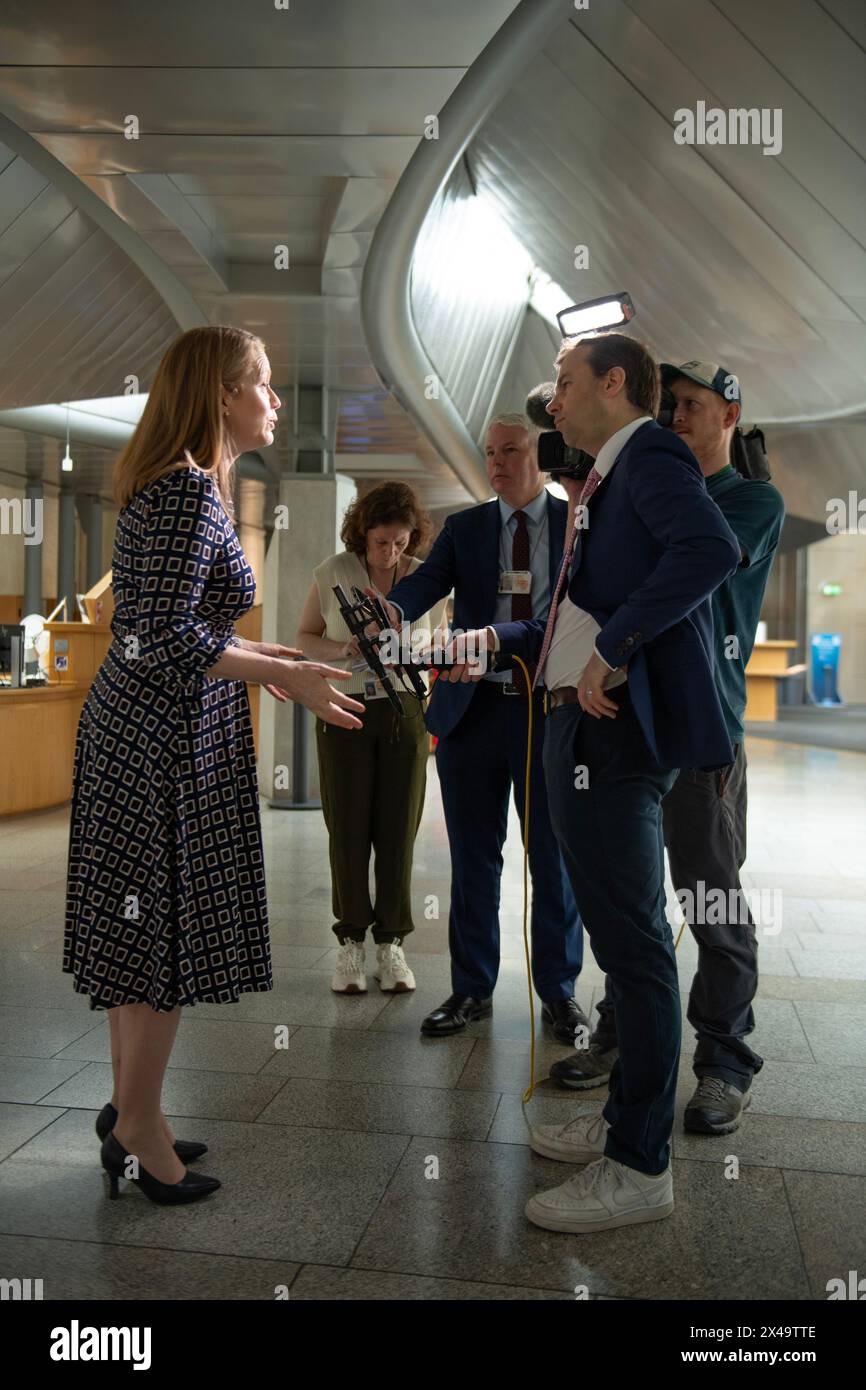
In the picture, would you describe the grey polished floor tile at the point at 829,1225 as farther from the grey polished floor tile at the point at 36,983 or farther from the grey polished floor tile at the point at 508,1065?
the grey polished floor tile at the point at 36,983

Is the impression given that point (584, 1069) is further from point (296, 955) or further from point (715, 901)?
point (296, 955)

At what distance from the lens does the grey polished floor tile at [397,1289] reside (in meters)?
2.06

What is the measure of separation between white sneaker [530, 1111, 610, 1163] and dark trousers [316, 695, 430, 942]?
1465 mm

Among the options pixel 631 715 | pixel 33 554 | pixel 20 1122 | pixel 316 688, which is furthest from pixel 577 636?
pixel 33 554

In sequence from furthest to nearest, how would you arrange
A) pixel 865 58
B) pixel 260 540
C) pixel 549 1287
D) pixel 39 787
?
pixel 260 540 → pixel 39 787 → pixel 865 58 → pixel 549 1287

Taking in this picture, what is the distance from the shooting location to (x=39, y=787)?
9039 millimetres

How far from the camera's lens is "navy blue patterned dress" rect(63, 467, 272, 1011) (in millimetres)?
2348

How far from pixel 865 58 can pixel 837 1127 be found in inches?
243

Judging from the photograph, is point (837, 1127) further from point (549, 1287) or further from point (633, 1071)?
point (549, 1287)

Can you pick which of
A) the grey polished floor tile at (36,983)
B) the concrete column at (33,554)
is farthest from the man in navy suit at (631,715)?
the concrete column at (33,554)

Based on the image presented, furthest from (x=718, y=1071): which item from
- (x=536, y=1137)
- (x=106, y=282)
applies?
(x=106, y=282)

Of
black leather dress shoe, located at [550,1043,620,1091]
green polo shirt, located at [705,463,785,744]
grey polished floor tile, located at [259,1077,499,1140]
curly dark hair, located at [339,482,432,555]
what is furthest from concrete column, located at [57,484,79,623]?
green polo shirt, located at [705,463,785,744]

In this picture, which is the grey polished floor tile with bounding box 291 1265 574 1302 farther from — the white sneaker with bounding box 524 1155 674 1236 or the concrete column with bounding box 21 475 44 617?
the concrete column with bounding box 21 475 44 617

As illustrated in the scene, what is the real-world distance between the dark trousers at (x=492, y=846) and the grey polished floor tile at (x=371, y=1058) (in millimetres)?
299
